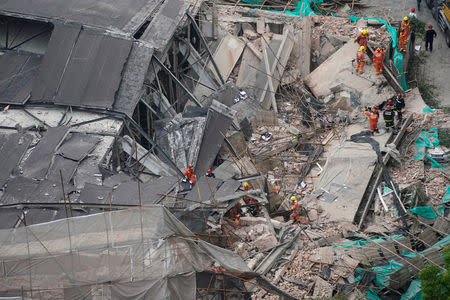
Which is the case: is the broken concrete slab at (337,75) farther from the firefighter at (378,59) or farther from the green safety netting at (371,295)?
the green safety netting at (371,295)

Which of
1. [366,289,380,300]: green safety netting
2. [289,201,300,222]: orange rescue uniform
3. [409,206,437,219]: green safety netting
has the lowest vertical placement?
[366,289,380,300]: green safety netting

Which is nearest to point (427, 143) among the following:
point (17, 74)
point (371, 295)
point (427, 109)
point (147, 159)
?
point (427, 109)

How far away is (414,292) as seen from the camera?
15188mm

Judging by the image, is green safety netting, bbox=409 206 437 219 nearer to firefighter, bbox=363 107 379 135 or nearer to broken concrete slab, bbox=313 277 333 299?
broken concrete slab, bbox=313 277 333 299

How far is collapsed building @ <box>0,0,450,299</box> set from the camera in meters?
13.7

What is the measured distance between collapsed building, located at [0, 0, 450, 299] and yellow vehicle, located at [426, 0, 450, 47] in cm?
252

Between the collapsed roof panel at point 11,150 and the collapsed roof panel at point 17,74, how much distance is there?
1376 mm

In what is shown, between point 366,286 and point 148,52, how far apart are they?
28.8 ft

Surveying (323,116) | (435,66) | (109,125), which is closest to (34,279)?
(109,125)

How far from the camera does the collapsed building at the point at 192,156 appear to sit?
1373 cm

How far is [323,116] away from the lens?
21.3m

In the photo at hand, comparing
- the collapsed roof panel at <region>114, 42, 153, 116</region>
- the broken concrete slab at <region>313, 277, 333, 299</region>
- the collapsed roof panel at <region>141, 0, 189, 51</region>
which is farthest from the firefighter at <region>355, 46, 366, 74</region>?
the broken concrete slab at <region>313, 277, 333, 299</region>

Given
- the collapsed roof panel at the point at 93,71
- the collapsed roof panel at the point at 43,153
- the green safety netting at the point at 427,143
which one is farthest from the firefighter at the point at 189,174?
the green safety netting at the point at 427,143

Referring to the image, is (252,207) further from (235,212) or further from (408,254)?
(408,254)
